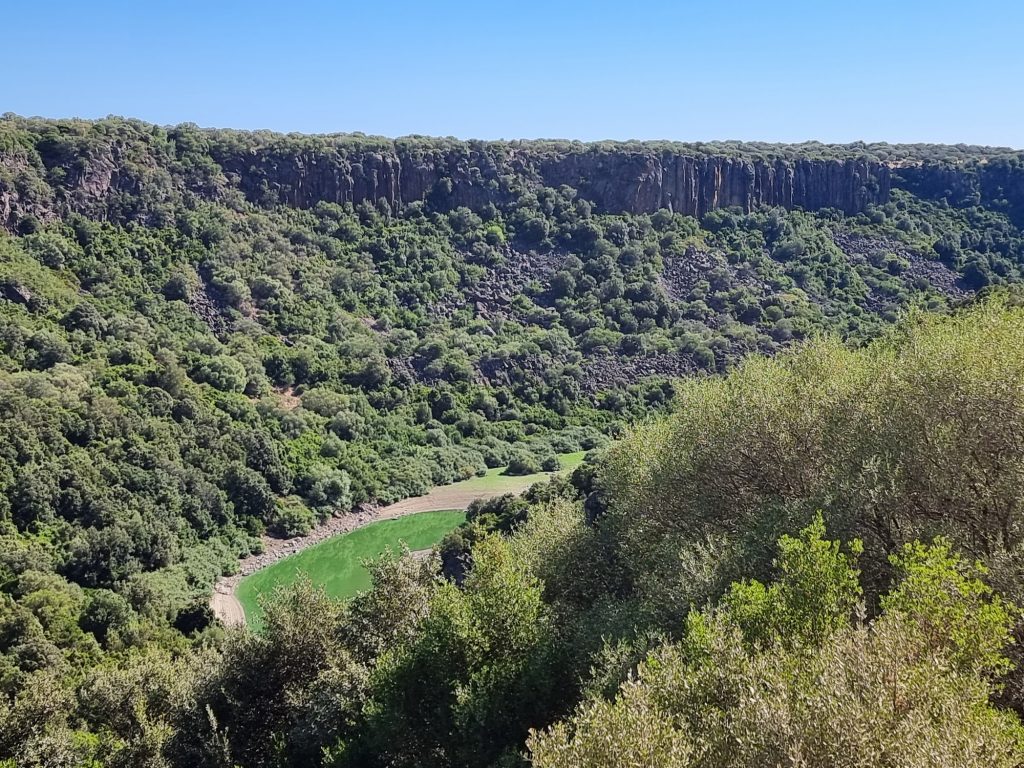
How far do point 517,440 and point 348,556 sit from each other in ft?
69.2

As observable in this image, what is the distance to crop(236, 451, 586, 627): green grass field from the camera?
4147 centimetres

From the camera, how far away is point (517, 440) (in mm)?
63500

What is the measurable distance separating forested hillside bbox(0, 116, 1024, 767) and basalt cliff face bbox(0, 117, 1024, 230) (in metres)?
0.41

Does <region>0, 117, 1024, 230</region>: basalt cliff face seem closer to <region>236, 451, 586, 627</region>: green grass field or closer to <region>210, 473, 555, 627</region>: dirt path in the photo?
<region>210, 473, 555, 627</region>: dirt path

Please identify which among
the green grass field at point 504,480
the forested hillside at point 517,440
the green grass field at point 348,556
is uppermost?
the forested hillside at point 517,440

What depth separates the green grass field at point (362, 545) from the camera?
136 ft

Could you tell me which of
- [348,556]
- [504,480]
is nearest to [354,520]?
[348,556]

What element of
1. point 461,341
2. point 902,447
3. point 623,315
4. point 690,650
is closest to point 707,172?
point 623,315

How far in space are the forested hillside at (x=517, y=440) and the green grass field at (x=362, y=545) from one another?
2048 millimetres

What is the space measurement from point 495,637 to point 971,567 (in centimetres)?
884

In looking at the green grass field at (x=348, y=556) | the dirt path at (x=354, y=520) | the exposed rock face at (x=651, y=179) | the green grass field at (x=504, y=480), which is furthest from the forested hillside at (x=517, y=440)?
the green grass field at (x=348, y=556)

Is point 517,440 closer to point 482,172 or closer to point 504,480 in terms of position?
point 504,480

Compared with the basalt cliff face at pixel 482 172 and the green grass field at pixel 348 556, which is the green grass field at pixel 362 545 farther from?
the basalt cliff face at pixel 482 172

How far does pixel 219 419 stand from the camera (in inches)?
1940
